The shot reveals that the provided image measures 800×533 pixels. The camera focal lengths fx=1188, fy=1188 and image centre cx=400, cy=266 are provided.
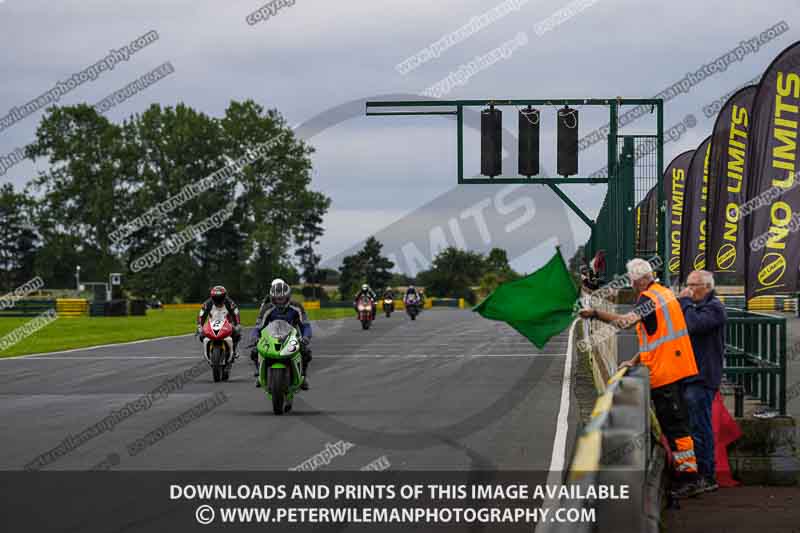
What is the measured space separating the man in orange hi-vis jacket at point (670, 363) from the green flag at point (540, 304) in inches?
34.2

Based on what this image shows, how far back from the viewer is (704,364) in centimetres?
865

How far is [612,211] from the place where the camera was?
693 inches

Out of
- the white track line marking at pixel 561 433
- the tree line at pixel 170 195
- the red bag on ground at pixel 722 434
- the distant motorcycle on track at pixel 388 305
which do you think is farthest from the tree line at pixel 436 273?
the red bag on ground at pixel 722 434

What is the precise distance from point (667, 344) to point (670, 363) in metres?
0.13

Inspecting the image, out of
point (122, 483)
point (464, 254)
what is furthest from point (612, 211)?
point (464, 254)

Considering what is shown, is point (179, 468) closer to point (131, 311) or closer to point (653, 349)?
point (653, 349)

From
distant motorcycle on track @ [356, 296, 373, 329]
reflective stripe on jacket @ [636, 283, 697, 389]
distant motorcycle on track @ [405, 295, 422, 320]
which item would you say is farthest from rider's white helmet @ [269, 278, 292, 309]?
distant motorcycle on track @ [405, 295, 422, 320]

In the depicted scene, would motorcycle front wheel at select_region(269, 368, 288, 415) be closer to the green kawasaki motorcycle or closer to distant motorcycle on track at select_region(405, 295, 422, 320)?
the green kawasaki motorcycle

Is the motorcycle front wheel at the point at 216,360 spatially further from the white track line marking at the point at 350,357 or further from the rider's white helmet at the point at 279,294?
the white track line marking at the point at 350,357

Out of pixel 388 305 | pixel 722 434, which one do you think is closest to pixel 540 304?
pixel 722 434

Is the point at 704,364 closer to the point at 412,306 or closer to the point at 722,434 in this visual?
the point at 722,434

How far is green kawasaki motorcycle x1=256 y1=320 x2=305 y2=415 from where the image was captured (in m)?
14.1

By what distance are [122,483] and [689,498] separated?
419 centimetres

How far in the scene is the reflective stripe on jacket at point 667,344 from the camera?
326 inches
